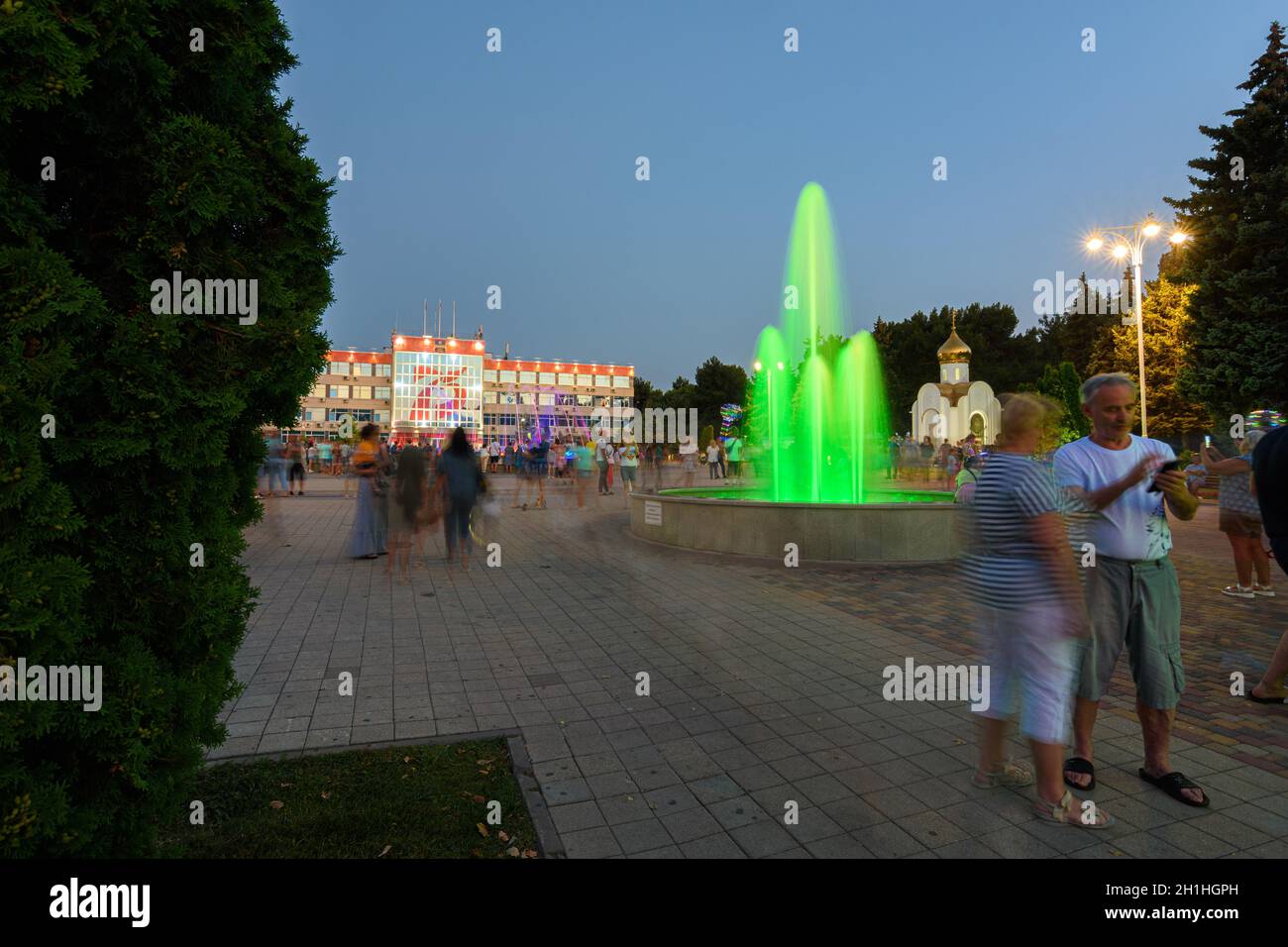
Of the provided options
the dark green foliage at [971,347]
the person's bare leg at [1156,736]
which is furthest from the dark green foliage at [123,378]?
the dark green foliage at [971,347]

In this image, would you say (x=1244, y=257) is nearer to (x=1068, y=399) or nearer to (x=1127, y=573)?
(x=1068, y=399)

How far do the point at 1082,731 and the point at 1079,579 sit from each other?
945 millimetres

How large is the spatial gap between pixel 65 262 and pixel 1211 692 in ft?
22.4

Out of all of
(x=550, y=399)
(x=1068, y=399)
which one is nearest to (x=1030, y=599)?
(x=1068, y=399)

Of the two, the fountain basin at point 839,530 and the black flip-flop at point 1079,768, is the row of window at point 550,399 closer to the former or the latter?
the fountain basin at point 839,530

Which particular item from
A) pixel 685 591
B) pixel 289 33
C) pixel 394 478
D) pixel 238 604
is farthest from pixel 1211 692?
pixel 394 478

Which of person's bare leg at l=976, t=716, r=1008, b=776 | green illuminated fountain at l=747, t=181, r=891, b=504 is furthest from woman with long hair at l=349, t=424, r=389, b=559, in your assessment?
person's bare leg at l=976, t=716, r=1008, b=776

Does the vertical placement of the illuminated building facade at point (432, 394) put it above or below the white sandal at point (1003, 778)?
above

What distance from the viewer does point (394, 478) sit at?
10.4m

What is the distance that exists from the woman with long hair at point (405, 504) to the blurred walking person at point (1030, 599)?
7.63 metres

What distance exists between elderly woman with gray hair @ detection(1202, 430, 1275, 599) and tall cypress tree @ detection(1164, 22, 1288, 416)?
21.8 m

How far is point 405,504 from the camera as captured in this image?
984cm

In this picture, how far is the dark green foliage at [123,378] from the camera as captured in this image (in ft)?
6.11

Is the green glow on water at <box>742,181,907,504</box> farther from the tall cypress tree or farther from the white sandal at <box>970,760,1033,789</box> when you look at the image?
the tall cypress tree
